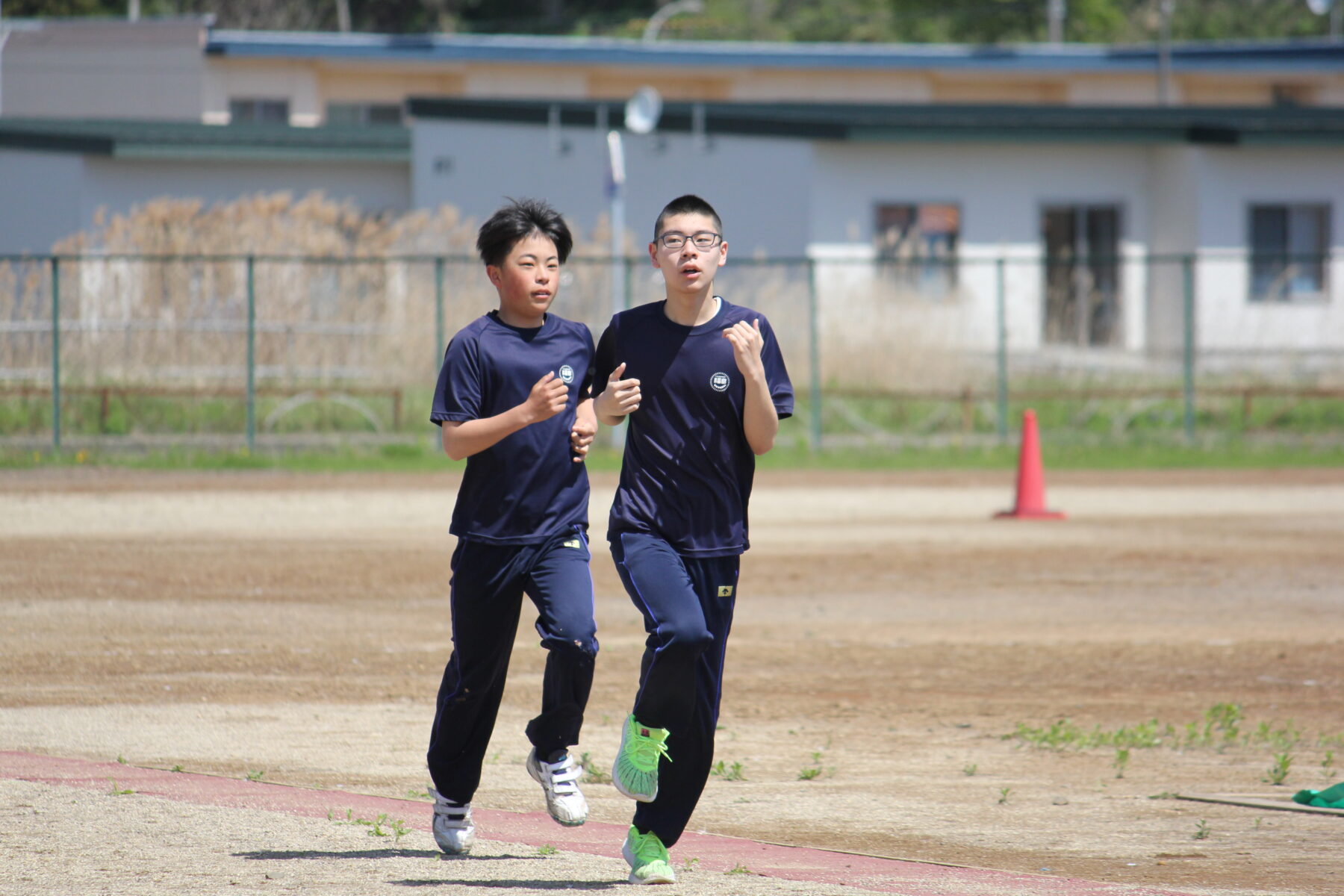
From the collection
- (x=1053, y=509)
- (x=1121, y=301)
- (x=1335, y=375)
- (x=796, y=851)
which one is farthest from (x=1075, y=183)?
(x=796, y=851)

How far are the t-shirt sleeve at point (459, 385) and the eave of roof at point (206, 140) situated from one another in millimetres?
25477

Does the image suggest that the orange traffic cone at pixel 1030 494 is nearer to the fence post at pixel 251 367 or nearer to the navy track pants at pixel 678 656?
the fence post at pixel 251 367

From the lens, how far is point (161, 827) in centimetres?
Result: 552

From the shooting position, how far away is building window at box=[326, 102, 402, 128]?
129ft

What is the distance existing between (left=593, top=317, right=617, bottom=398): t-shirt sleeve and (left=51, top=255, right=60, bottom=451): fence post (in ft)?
49.6

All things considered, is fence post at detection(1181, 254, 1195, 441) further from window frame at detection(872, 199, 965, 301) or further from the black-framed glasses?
the black-framed glasses

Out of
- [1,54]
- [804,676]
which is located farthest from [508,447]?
[1,54]

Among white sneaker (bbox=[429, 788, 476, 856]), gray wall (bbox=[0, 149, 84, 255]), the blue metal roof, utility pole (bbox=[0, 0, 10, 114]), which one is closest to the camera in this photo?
white sneaker (bbox=[429, 788, 476, 856])

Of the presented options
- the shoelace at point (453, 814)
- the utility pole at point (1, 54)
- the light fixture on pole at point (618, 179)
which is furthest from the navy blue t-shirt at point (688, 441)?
the utility pole at point (1, 54)

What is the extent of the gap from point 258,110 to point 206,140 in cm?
951

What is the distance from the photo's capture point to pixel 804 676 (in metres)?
8.82

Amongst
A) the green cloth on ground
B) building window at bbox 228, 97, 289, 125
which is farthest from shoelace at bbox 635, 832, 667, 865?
building window at bbox 228, 97, 289, 125

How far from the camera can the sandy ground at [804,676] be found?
5.65 meters

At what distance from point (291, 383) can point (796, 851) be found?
16.6 m
